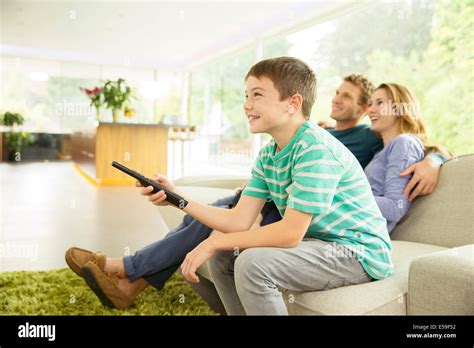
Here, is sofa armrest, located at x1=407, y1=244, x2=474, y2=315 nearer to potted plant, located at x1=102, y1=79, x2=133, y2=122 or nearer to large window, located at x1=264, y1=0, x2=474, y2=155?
large window, located at x1=264, y1=0, x2=474, y2=155

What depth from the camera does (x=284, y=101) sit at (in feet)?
3.71

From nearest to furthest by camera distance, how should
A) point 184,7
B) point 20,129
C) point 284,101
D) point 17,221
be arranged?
1. point 284,101
2. point 17,221
3. point 184,7
4. point 20,129

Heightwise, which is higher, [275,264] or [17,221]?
[275,264]

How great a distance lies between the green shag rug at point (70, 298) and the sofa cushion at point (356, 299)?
638 millimetres

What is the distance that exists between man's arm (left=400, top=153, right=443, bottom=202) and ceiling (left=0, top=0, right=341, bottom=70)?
4.70m

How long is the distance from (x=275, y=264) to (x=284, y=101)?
1.31 feet

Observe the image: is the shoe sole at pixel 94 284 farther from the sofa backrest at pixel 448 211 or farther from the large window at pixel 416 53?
the large window at pixel 416 53

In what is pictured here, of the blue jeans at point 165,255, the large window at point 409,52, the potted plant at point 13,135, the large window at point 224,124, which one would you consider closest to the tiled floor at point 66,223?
the blue jeans at point 165,255

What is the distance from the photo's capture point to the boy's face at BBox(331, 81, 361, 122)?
2.10 metres

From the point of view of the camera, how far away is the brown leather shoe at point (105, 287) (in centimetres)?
159

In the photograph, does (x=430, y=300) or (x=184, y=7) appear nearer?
(x=430, y=300)

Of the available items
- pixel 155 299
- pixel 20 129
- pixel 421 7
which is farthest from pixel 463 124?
pixel 20 129

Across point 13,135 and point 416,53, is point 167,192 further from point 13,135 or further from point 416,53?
point 13,135
